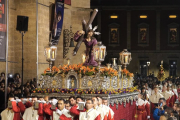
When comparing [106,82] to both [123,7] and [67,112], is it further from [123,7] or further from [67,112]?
[123,7]

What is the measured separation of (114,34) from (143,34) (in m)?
3.85

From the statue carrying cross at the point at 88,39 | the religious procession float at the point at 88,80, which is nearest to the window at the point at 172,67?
the religious procession float at the point at 88,80

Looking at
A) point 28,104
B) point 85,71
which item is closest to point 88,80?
point 85,71

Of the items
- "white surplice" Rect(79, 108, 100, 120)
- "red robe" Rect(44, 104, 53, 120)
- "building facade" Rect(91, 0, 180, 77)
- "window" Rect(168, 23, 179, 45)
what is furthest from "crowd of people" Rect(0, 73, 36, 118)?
"window" Rect(168, 23, 179, 45)

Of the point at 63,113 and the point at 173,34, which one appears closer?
the point at 63,113

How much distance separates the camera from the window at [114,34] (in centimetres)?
5944

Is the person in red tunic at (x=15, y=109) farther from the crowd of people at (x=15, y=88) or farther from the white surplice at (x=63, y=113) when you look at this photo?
the crowd of people at (x=15, y=88)

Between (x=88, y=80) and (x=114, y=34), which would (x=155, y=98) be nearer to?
(x=88, y=80)

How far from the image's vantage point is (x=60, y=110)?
13711 millimetres

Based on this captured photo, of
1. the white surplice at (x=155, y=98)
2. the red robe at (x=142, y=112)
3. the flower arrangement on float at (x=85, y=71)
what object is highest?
the flower arrangement on float at (x=85, y=71)

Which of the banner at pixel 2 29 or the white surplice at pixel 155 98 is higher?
the banner at pixel 2 29

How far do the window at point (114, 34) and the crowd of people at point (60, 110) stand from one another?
144ft

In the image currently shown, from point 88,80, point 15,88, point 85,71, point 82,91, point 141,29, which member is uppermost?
point 141,29

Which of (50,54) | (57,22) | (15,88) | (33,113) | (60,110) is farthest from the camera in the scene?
(57,22)
